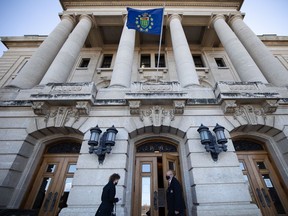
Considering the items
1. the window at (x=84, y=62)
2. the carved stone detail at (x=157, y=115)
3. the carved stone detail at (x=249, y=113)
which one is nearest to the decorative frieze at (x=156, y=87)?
the carved stone detail at (x=157, y=115)

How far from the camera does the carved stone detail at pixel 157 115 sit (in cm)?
680

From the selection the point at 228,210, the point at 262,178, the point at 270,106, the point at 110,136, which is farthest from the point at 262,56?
the point at 110,136

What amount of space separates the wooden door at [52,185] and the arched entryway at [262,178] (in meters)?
8.00

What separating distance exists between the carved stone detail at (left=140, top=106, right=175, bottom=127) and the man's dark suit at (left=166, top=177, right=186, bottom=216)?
8.47 feet

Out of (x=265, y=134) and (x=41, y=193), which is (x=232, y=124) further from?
(x=41, y=193)

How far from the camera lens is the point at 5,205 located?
18.5 ft

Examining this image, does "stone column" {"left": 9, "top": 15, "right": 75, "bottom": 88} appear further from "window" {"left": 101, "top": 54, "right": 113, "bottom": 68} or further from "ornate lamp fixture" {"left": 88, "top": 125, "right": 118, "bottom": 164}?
"ornate lamp fixture" {"left": 88, "top": 125, "right": 118, "bottom": 164}

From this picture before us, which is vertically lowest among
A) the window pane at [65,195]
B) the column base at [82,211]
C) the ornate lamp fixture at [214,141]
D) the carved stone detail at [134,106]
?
the column base at [82,211]

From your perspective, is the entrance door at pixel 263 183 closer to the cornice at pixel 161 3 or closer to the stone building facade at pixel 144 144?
the stone building facade at pixel 144 144

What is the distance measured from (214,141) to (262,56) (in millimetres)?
8604

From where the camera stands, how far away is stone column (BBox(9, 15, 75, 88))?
29.1 ft

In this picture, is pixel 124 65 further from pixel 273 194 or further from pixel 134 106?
pixel 273 194

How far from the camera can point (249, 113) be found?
6977 millimetres

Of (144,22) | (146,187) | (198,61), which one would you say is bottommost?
(146,187)
